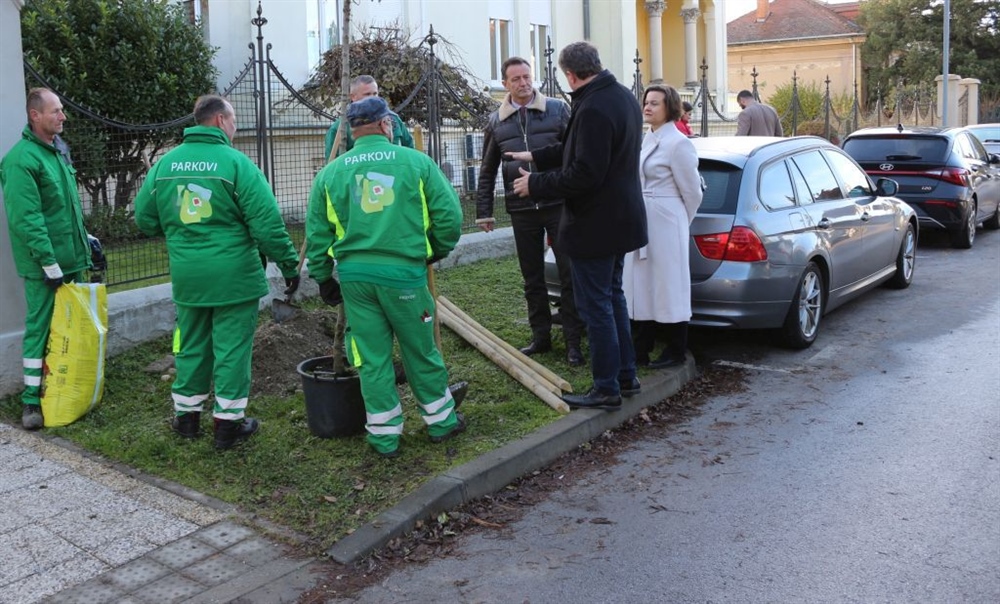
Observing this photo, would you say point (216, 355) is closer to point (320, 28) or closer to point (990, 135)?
point (320, 28)

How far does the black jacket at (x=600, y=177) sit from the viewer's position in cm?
574

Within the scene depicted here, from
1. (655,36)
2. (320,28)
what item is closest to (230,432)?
(320,28)

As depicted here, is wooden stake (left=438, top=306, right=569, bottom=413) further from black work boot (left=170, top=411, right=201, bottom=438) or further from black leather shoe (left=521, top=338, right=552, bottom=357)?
black work boot (left=170, top=411, right=201, bottom=438)

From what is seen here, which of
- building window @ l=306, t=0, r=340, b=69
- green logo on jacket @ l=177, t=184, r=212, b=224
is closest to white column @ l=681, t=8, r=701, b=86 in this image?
building window @ l=306, t=0, r=340, b=69

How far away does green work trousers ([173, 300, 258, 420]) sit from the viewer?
5.53m

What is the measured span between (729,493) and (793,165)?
13.2ft

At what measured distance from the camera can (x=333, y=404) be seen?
18.4 ft

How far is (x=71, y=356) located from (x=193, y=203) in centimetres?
156

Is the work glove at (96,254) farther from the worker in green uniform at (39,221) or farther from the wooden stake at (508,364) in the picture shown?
the wooden stake at (508,364)

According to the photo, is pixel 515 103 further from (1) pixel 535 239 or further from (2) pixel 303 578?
(2) pixel 303 578

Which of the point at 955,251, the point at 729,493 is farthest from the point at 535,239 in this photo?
the point at 955,251

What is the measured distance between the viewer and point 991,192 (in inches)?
596

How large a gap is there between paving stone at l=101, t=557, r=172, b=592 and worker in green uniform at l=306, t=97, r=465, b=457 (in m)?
1.41

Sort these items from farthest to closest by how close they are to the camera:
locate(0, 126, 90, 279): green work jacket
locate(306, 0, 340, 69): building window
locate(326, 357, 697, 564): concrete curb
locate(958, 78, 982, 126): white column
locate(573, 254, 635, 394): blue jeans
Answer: locate(958, 78, 982, 126): white column
locate(306, 0, 340, 69): building window
locate(573, 254, 635, 394): blue jeans
locate(0, 126, 90, 279): green work jacket
locate(326, 357, 697, 564): concrete curb
